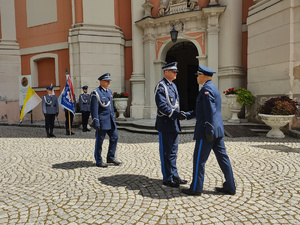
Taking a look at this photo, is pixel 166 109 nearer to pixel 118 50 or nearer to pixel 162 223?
pixel 162 223

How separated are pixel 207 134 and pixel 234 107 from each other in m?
6.09

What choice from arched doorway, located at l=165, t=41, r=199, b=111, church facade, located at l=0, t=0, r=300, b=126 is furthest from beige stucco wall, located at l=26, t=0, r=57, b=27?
arched doorway, located at l=165, t=41, r=199, b=111

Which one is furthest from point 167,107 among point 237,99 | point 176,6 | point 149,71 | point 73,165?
point 176,6

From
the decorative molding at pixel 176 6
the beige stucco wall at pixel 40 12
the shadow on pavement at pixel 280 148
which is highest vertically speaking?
the beige stucco wall at pixel 40 12

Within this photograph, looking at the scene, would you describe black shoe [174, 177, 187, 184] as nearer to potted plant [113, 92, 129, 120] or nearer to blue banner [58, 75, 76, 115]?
blue banner [58, 75, 76, 115]

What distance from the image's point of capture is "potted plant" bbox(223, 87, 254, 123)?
26.7 feet

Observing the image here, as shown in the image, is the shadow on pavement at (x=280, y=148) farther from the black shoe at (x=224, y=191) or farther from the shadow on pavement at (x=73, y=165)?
the shadow on pavement at (x=73, y=165)

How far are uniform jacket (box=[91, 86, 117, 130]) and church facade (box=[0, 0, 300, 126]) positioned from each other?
5.55m

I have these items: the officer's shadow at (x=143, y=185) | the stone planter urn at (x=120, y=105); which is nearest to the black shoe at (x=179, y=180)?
the officer's shadow at (x=143, y=185)

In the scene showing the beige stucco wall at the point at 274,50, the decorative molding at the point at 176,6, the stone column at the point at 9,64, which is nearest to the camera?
the beige stucco wall at the point at 274,50

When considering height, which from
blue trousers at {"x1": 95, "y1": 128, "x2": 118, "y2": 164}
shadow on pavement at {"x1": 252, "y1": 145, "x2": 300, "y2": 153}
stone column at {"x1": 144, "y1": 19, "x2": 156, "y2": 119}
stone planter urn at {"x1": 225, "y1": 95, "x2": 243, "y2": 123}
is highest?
stone column at {"x1": 144, "y1": 19, "x2": 156, "y2": 119}

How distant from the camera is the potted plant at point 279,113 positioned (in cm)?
661

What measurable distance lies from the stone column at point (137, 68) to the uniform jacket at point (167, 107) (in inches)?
302

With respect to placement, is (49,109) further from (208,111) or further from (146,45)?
(208,111)
